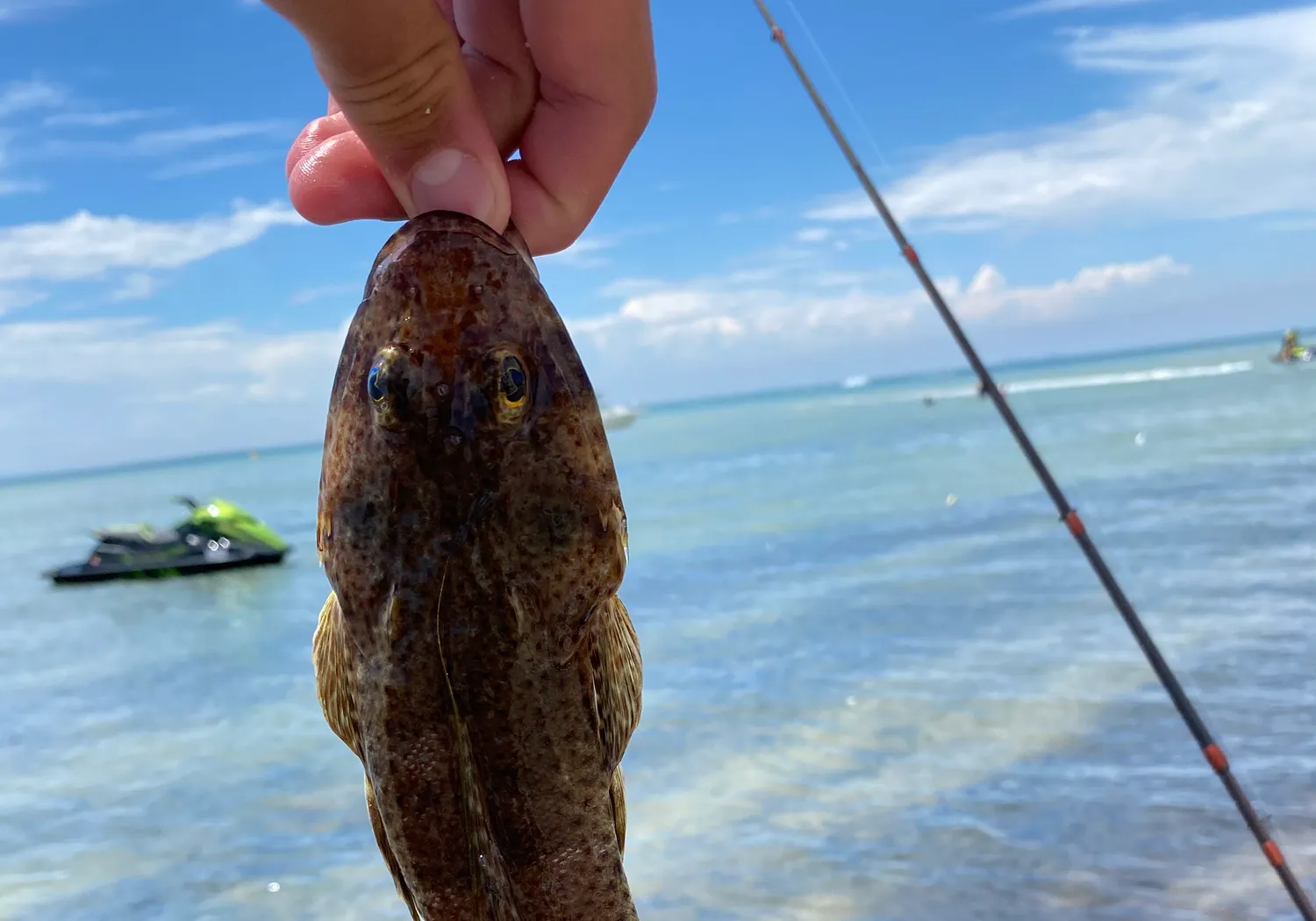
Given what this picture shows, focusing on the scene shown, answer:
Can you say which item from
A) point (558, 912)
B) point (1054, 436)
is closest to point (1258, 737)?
point (558, 912)

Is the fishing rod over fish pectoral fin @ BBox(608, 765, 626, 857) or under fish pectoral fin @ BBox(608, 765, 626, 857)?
over

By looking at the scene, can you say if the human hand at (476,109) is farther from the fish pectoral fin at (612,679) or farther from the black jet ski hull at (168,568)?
the black jet ski hull at (168,568)

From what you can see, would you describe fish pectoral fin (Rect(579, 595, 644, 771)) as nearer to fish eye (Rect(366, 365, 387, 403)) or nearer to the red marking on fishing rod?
fish eye (Rect(366, 365, 387, 403))

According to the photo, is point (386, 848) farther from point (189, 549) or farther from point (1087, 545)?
point (189, 549)

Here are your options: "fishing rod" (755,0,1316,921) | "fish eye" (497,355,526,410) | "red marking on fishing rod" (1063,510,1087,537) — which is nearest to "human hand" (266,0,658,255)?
"fish eye" (497,355,526,410)

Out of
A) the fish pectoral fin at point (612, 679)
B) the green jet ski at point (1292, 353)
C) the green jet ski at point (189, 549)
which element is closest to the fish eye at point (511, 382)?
the fish pectoral fin at point (612, 679)

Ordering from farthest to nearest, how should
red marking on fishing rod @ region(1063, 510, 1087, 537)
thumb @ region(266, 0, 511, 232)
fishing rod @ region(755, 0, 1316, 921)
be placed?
red marking on fishing rod @ region(1063, 510, 1087, 537) < fishing rod @ region(755, 0, 1316, 921) < thumb @ region(266, 0, 511, 232)
